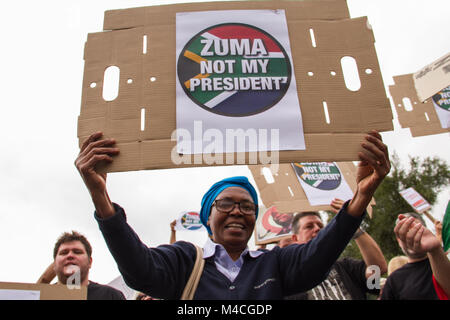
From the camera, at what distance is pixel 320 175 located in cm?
323

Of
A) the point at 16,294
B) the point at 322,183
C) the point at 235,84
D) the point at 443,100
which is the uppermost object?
the point at 443,100

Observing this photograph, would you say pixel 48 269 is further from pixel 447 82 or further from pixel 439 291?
pixel 447 82

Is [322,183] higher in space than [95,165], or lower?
higher

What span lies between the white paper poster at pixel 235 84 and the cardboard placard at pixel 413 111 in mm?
1626

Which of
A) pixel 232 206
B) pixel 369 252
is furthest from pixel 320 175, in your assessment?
pixel 232 206

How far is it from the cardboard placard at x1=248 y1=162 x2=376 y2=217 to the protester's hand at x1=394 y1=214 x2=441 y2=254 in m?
1.14

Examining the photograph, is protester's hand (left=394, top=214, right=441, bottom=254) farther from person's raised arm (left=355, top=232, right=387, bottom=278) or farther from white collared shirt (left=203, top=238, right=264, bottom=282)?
person's raised arm (left=355, top=232, right=387, bottom=278)

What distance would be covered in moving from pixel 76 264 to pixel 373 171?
235 centimetres

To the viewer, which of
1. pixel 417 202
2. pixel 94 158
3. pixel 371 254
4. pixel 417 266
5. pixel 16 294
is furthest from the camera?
pixel 417 202

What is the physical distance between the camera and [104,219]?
144 cm

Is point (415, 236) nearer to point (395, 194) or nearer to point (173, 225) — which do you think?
point (173, 225)

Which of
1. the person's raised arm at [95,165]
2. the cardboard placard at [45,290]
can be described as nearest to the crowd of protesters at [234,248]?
the person's raised arm at [95,165]

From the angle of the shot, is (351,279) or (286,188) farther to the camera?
(286,188)
